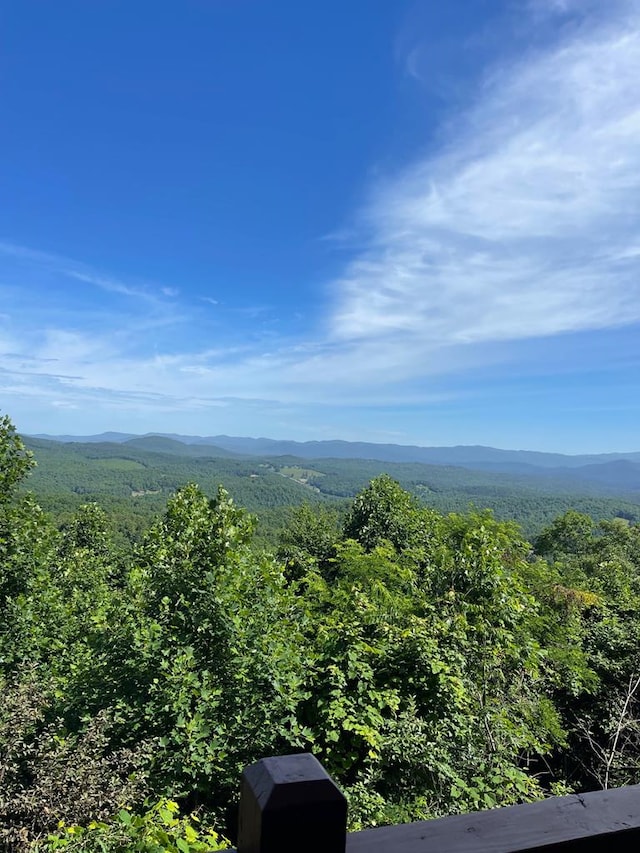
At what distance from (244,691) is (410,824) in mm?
5559

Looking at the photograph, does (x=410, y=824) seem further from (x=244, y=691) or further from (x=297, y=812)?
(x=244, y=691)

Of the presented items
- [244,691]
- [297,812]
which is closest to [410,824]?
[297,812]

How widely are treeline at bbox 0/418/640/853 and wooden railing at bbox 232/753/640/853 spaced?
2504 mm

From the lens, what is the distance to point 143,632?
6023mm

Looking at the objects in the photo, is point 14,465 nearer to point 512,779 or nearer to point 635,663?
point 512,779

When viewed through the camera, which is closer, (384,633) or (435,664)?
(435,664)

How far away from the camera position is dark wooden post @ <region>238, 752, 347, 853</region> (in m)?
0.84

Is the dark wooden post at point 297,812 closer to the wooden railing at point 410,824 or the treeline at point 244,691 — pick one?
the wooden railing at point 410,824

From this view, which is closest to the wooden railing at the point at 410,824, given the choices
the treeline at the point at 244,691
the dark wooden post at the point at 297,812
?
the dark wooden post at the point at 297,812

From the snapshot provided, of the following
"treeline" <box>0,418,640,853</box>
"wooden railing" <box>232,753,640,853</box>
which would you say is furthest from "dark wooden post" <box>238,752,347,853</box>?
"treeline" <box>0,418,640,853</box>

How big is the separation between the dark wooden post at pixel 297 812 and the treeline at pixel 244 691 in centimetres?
260

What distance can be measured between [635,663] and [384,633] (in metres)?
6.59

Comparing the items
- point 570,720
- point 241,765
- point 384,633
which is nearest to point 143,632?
point 241,765

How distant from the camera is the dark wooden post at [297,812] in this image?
2.76 ft
